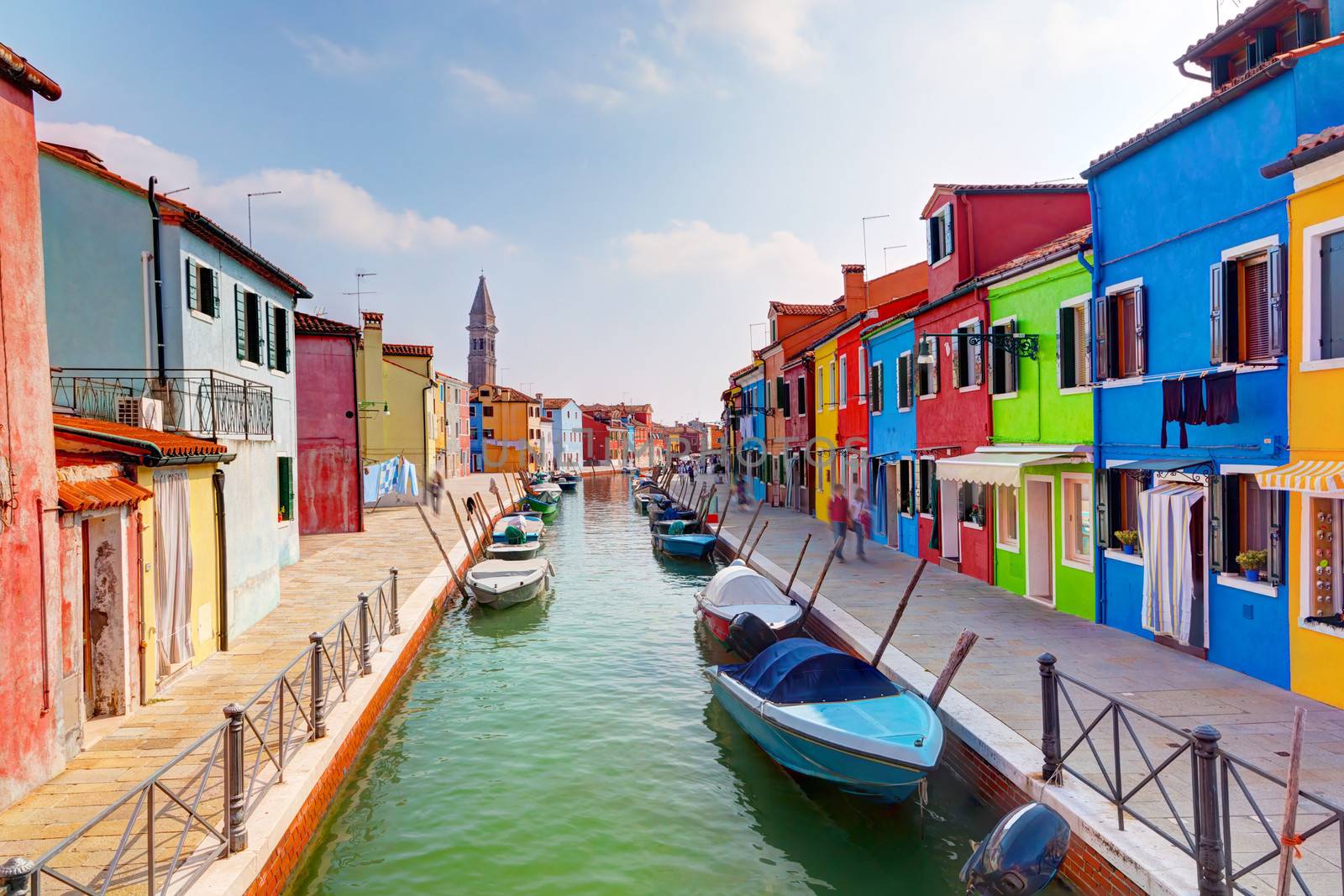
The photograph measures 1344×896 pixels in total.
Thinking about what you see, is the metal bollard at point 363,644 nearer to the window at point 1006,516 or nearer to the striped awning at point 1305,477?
the striped awning at point 1305,477

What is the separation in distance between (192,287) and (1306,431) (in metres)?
15.0

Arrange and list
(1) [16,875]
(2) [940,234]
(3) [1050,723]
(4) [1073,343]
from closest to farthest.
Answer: (1) [16,875] → (3) [1050,723] → (4) [1073,343] → (2) [940,234]

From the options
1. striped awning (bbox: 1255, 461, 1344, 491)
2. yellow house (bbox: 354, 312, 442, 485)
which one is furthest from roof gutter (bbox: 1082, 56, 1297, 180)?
yellow house (bbox: 354, 312, 442, 485)

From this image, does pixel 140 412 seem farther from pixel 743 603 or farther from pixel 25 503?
pixel 743 603

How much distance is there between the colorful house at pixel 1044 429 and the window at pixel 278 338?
14539 mm

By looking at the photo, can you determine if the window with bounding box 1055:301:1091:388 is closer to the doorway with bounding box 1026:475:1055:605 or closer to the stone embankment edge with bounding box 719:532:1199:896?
the doorway with bounding box 1026:475:1055:605

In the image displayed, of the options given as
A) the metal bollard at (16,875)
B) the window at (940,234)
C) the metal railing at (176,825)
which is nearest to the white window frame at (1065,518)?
the window at (940,234)

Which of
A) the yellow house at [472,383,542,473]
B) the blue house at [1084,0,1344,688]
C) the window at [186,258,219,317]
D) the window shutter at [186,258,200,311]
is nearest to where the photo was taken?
the blue house at [1084,0,1344,688]

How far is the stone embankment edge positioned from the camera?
566 centimetres

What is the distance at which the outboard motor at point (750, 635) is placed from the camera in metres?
13.6

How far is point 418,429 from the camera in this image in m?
43.1

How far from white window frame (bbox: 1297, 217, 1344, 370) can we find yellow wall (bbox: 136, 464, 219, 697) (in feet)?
43.5

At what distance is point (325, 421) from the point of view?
88.5 feet

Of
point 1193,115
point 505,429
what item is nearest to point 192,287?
point 1193,115
